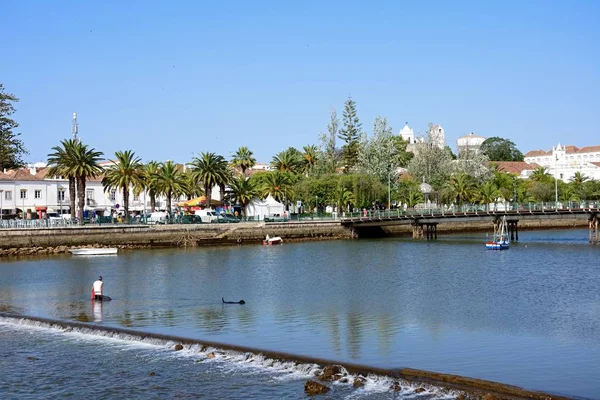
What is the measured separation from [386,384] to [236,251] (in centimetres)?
6267

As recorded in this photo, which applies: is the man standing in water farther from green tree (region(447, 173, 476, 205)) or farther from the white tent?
green tree (region(447, 173, 476, 205))

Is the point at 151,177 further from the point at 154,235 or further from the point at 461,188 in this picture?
the point at 461,188

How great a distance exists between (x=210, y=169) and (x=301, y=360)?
79614mm

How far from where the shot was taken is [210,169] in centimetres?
10550

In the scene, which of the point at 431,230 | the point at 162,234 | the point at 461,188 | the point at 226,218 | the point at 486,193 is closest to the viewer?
the point at 162,234

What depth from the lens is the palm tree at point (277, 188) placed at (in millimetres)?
122188

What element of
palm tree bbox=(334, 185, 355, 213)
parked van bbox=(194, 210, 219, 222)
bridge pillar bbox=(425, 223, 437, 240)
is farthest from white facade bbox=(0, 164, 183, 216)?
bridge pillar bbox=(425, 223, 437, 240)

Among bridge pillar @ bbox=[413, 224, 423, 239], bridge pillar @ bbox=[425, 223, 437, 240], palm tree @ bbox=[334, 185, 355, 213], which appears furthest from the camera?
palm tree @ bbox=[334, 185, 355, 213]

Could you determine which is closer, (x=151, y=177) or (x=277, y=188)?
(x=151, y=177)

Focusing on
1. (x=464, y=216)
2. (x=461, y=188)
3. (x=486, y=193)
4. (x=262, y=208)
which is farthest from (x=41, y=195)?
(x=486, y=193)

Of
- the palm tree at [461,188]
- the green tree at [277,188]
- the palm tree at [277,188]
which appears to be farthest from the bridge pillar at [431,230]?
the palm tree at [277,188]

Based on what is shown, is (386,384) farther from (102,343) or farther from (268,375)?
(102,343)

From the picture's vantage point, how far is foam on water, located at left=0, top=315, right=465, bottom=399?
2383 cm

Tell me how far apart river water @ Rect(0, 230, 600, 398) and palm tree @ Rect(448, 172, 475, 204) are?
181 ft
